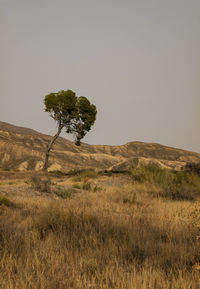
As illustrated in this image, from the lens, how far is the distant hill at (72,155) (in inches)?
1506

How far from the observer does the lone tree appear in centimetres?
2600

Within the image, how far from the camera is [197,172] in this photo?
43.1ft

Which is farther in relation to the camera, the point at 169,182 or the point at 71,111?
the point at 71,111

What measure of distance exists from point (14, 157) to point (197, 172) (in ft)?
115

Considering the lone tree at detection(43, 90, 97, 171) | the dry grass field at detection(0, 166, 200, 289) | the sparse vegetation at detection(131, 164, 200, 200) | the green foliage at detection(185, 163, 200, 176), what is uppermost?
the lone tree at detection(43, 90, 97, 171)

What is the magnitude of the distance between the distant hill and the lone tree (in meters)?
7.23

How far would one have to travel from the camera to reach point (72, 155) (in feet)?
170

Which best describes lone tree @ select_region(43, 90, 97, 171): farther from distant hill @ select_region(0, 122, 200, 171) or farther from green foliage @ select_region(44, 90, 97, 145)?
distant hill @ select_region(0, 122, 200, 171)

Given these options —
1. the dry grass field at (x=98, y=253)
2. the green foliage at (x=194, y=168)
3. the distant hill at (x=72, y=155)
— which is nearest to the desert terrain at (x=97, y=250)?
the dry grass field at (x=98, y=253)

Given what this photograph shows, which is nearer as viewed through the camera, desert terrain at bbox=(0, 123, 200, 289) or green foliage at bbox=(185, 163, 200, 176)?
desert terrain at bbox=(0, 123, 200, 289)

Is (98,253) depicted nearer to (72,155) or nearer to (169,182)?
(169,182)

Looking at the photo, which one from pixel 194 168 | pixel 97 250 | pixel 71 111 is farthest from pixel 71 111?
pixel 97 250

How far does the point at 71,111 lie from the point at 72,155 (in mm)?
26312

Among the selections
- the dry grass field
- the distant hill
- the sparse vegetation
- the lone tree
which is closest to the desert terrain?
the dry grass field
